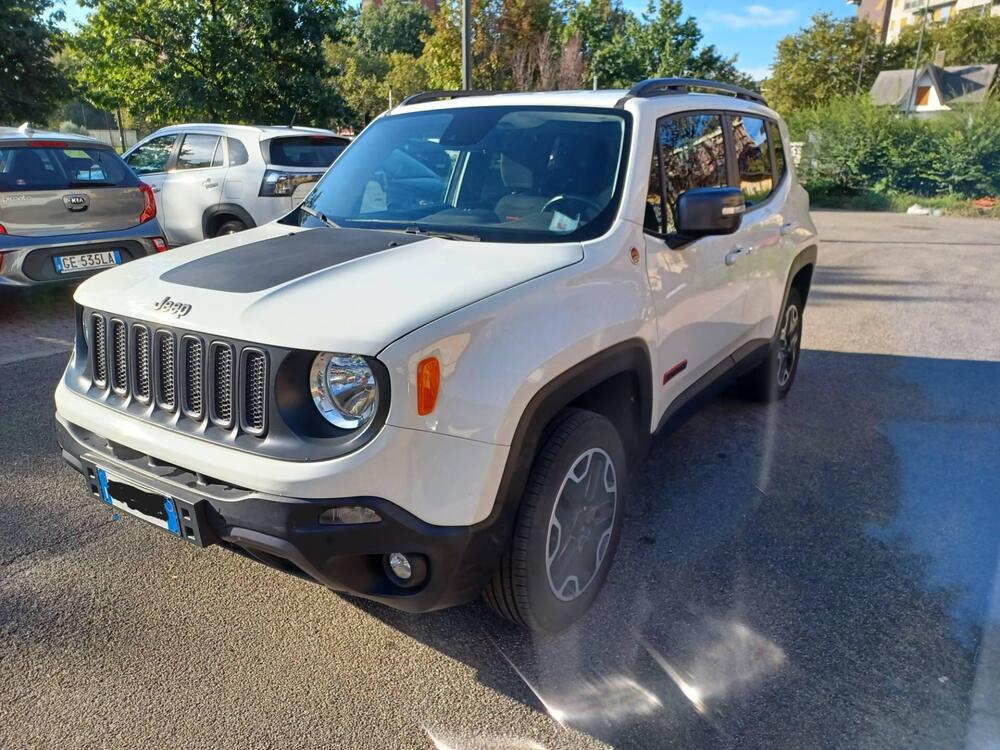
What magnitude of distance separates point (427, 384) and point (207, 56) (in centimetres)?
1485

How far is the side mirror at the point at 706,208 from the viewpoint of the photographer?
297 centimetres

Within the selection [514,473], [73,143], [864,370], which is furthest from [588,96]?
[73,143]

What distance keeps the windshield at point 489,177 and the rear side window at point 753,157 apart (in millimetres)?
1319

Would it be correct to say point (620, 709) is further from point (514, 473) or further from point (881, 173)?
point (881, 173)

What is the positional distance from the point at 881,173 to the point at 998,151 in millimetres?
3179

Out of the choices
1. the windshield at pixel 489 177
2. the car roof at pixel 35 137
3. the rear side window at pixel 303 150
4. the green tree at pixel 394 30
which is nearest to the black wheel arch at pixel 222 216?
the rear side window at pixel 303 150

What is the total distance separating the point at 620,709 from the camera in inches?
97.0

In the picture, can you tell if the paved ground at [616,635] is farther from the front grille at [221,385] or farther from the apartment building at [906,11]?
the apartment building at [906,11]

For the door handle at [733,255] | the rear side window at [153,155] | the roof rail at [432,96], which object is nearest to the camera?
the door handle at [733,255]

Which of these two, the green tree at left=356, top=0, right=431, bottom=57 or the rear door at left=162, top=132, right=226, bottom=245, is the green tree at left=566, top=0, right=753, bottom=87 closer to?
the rear door at left=162, top=132, right=226, bottom=245

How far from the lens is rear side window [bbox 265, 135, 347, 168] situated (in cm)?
842

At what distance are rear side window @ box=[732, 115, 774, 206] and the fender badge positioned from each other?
2.98 metres

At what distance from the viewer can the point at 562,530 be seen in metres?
2.64

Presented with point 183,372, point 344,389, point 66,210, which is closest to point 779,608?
point 344,389
